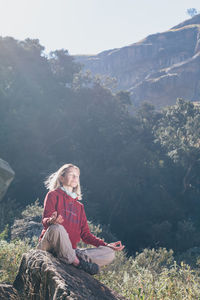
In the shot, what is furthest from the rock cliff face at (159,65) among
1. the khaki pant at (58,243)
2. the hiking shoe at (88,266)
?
the khaki pant at (58,243)

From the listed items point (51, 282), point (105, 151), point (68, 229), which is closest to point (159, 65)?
point (105, 151)

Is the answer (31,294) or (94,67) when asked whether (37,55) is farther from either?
(94,67)

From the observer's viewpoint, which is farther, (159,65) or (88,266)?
(159,65)

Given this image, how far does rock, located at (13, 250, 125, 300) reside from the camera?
282 cm

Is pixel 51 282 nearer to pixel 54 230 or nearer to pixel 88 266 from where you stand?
pixel 54 230

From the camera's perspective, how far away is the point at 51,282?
2.92 metres

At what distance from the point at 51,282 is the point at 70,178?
1798 millimetres

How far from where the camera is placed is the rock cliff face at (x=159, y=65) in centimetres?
7738

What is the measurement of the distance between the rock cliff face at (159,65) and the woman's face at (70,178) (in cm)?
7478

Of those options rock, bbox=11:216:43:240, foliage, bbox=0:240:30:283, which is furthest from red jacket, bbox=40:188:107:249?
rock, bbox=11:216:43:240

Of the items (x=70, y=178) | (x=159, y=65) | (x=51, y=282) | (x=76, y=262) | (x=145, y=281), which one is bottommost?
(x=145, y=281)

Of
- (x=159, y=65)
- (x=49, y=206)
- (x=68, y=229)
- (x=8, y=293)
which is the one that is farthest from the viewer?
(x=159, y=65)

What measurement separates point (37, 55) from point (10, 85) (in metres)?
9.45

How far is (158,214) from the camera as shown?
83.5ft
